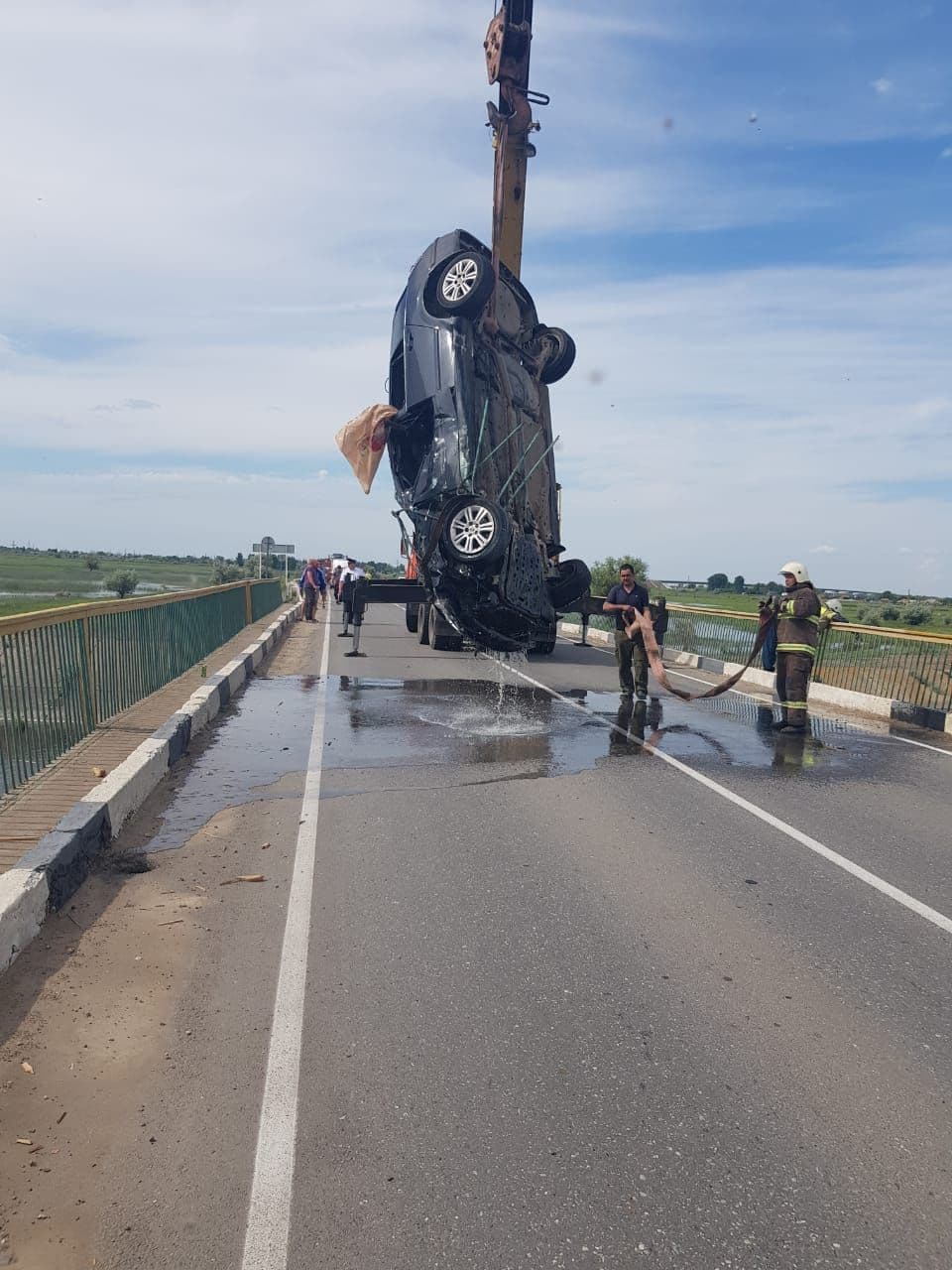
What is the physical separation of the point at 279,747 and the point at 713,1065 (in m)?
6.55

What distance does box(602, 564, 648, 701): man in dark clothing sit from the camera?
41.9 feet

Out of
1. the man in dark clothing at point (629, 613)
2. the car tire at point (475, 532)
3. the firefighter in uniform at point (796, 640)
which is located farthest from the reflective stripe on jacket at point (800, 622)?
the car tire at point (475, 532)

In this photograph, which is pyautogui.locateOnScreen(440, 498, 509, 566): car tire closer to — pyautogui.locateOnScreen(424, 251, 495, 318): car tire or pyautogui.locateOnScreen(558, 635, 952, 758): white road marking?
pyautogui.locateOnScreen(424, 251, 495, 318): car tire

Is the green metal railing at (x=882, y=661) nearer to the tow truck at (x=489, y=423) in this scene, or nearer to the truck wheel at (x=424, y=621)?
the tow truck at (x=489, y=423)

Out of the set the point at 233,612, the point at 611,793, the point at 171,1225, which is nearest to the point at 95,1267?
the point at 171,1225

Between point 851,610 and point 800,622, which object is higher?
point 800,622

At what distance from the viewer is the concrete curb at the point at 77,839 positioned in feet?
14.4

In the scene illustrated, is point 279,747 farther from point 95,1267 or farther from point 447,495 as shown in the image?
point 95,1267

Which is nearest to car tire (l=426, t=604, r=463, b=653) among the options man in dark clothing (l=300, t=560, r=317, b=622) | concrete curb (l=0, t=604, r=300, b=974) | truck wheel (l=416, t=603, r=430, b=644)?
truck wheel (l=416, t=603, r=430, b=644)

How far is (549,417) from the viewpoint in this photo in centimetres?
1617

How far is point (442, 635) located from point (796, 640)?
8006 millimetres

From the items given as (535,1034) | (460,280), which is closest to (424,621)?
(460,280)

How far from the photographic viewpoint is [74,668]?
8.35 m

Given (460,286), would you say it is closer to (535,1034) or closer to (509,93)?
(509,93)
